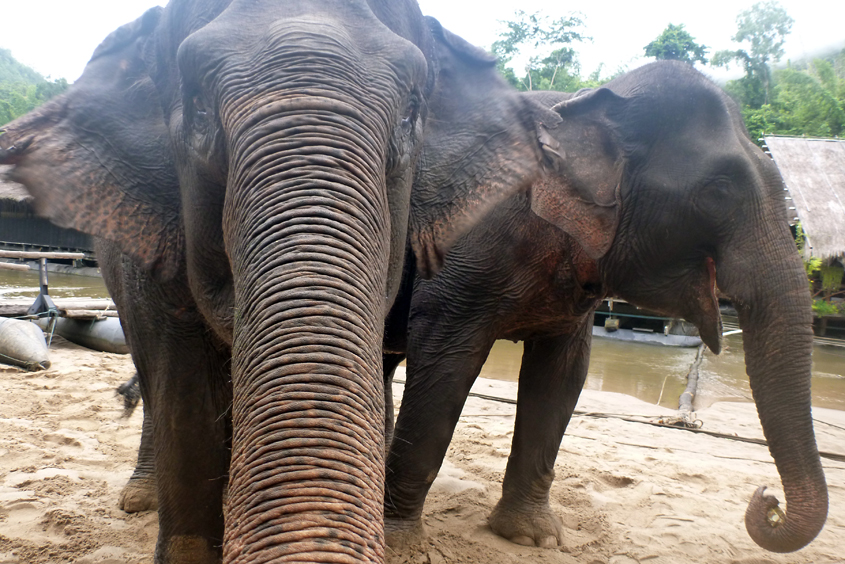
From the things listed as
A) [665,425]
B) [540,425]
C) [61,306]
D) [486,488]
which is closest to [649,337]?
[665,425]

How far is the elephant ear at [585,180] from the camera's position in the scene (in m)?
3.52

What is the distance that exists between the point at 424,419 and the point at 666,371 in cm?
942

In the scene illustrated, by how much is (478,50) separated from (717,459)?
13.6 ft

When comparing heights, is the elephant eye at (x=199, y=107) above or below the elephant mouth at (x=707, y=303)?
above

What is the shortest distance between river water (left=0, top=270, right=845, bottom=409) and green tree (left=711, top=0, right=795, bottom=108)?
3021cm

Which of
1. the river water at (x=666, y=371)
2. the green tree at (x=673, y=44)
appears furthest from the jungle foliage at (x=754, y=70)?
the river water at (x=666, y=371)

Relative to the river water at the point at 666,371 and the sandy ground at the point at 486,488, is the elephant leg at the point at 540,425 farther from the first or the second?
the river water at the point at 666,371

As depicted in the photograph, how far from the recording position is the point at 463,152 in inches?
103

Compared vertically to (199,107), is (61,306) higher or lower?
lower

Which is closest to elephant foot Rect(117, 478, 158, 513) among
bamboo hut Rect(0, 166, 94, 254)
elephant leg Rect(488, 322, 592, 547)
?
elephant leg Rect(488, 322, 592, 547)

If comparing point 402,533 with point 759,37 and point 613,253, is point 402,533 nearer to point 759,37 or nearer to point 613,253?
point 613,253

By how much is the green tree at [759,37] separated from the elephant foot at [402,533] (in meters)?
42.1

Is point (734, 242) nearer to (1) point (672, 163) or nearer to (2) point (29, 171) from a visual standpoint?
(1) point (672, 163)

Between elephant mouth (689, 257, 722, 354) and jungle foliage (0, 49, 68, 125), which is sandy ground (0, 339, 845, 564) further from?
jungle foliage (0, 49, 68, 125)
